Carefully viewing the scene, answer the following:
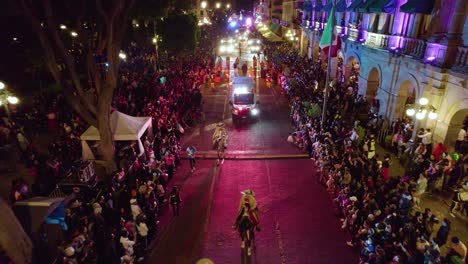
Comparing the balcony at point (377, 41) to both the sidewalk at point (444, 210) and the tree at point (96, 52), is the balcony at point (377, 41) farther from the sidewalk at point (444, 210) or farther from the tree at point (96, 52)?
the tree at point (96, 52)

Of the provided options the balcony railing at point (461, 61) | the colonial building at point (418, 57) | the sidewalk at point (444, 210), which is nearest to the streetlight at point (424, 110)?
the colonial building at point (418, 57)

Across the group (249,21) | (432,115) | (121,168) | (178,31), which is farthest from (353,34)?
(249,21)

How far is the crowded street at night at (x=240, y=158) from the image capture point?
8.90 metres

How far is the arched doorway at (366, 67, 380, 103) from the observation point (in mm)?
19491

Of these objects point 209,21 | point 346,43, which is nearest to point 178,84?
point 346,43

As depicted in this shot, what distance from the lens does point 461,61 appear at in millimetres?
11633

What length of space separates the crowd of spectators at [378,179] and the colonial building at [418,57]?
0.95 meters

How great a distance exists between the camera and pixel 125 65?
3147 cm

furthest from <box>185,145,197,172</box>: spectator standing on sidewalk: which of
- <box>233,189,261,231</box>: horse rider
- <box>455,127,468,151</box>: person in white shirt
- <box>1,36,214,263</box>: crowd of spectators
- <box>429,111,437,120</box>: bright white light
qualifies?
<box>455,127,468,151</box>: person in white shirt

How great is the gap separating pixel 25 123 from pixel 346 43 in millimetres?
21798

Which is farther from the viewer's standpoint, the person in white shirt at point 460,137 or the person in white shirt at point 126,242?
the person in white shirt at point 460,137

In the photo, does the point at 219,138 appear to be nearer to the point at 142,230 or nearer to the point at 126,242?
the point at 142,230

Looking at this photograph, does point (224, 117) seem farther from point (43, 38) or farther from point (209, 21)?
point (209, 21)

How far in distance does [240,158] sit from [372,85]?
10.3 m
